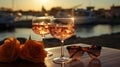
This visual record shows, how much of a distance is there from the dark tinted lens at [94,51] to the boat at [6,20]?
87.7ft

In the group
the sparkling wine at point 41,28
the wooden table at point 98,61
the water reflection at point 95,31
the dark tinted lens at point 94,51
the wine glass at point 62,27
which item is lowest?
the water reflection at point 95,31

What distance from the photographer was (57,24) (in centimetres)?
145

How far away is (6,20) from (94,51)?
27.7 m

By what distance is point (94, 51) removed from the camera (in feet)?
4.99

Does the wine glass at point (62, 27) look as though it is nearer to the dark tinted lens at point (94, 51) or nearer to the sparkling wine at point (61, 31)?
the sparkling wine at point (61, 31)

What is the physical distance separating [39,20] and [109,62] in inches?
15.7

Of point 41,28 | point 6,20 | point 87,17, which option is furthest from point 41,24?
point 87,17

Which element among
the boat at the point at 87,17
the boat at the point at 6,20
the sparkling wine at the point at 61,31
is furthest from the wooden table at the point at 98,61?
the boat at the point at 87,17

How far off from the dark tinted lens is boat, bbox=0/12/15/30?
26.7 meters

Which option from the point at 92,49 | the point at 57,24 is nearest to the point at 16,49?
the point at 57,24

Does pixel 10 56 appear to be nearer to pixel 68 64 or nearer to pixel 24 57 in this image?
pixel 24 57

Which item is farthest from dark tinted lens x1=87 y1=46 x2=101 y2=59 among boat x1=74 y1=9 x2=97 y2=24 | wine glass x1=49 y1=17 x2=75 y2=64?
boat x1=74 y1=9 x2=97 y2=24

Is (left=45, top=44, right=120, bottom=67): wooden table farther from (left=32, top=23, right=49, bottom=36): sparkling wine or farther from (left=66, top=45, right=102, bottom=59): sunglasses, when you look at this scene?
(left=32, top=23, right=49, bottom=36): sparkling wine

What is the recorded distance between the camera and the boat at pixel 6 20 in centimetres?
2820
